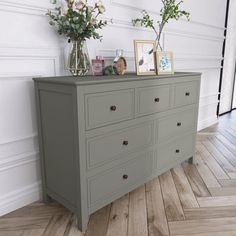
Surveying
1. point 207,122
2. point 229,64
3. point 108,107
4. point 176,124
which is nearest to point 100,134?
point 108,107

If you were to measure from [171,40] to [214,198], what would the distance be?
1.72 metres

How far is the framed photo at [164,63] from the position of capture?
1947 millimetres

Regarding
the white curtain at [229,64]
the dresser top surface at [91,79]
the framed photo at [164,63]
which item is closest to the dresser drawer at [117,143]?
the dresser top surface at [91,79]

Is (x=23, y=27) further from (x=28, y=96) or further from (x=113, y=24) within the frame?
(x=113, y=24)

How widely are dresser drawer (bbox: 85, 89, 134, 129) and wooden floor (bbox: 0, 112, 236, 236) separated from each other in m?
0.64

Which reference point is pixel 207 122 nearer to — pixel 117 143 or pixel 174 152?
pixel 174 152

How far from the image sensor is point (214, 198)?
1867mm

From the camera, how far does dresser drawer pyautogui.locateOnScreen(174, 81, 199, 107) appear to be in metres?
2.03

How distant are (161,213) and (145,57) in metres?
1.14

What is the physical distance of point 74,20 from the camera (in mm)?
1593

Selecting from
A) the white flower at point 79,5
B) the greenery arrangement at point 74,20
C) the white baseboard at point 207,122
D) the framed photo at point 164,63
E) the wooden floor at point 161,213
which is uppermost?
the white flower at point 79,5

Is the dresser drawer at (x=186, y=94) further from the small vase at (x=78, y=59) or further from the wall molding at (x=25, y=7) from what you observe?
the wall molding at (x=25, y=7)

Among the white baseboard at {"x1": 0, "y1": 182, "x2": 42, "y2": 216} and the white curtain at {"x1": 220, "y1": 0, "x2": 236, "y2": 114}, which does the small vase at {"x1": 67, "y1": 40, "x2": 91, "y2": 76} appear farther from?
the white curtain at {"x1": 220, "y1": 0, "x2": 236, "y2": 114}

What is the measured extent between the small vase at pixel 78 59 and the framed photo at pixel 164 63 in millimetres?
588
